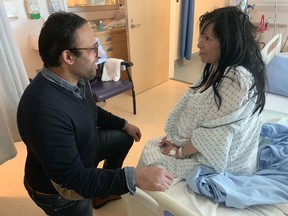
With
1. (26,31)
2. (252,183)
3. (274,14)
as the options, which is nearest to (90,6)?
(26,31)

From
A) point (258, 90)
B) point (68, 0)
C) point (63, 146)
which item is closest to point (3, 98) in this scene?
point (63, 146)

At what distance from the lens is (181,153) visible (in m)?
1.10

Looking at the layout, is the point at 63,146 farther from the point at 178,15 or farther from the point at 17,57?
the point at 178,15

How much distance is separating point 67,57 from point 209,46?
1.95 feet

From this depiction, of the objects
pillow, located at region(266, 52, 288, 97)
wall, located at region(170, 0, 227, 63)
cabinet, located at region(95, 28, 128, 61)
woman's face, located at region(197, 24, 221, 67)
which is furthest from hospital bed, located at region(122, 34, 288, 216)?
wall, located at region(170, 0, 227, 63)

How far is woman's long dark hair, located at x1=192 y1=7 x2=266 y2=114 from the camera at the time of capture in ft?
3.07

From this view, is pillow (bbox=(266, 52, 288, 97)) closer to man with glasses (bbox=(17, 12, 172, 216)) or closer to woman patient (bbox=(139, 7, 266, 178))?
woman patient (bbox=(139, 7, 266, 178))

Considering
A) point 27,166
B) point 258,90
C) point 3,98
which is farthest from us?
point 3,98

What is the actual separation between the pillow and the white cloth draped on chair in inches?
79.1

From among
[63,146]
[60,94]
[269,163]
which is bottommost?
[269,163]

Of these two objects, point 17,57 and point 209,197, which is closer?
point 209,197

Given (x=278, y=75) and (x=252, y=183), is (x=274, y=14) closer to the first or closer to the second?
(x=278, y=75)

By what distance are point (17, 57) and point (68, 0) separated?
5.39 feet

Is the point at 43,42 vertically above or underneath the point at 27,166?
above
